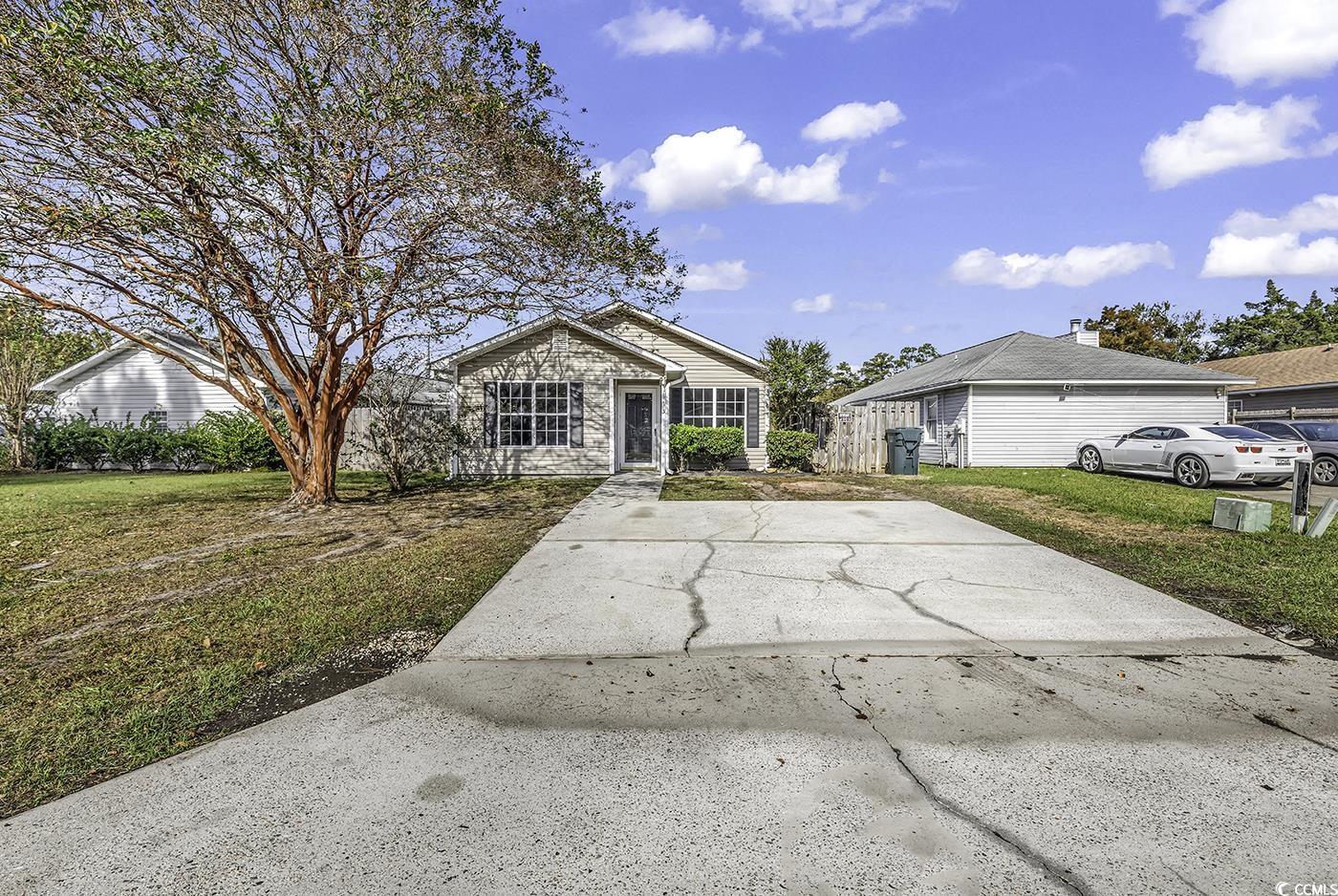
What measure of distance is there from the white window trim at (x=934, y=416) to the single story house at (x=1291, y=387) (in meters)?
9.89

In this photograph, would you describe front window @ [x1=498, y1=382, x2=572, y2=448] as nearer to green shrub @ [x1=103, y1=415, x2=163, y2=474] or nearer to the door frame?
the door frame

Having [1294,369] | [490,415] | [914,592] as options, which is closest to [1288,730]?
[914,592]

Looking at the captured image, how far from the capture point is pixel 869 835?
206 cm

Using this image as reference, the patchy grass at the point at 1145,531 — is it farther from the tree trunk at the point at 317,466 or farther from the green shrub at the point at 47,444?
the green shrub at the point at 47,444

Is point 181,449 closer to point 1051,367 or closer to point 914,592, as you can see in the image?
point 914,592

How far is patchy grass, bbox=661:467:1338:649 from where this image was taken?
466cm

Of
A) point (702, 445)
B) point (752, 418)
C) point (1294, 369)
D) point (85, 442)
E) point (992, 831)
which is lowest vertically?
point (992, 831)

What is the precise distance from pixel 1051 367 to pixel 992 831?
18.5m

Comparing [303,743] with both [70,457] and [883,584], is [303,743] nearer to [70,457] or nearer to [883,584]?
[883,584]

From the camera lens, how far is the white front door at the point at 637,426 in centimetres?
1510

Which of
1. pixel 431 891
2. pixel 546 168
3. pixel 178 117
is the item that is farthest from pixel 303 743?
pixel 546 168

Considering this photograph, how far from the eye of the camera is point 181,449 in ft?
57.1

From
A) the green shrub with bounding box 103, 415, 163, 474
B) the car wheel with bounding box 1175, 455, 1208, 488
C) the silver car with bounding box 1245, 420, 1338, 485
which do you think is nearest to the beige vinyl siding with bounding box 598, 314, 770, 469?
the car wheel with bounding box 1175, 455, 1208, 488

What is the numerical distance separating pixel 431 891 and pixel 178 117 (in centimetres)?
794
